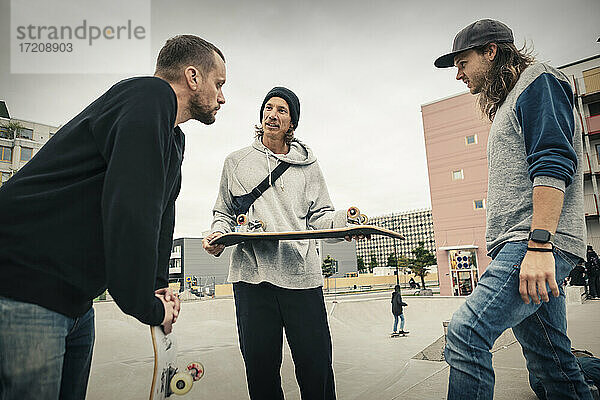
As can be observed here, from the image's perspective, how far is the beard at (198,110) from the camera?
0.98 meters

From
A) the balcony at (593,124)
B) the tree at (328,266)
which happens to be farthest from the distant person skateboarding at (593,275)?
the tree at (328,266)

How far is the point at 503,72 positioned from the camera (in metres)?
A: 1.22

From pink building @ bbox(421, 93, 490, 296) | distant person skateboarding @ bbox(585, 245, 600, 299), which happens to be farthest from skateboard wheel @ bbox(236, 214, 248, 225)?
pink building @ bbox(421, 93, 490, 296)

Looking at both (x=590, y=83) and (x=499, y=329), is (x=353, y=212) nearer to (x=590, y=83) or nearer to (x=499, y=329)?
(x=499, y=329)

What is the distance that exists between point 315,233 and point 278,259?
15 cm

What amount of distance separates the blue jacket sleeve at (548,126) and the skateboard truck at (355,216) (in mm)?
536

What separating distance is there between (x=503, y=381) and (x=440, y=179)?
516 inches

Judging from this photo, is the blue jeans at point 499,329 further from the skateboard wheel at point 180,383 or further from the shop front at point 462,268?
the shop front at point 462,268

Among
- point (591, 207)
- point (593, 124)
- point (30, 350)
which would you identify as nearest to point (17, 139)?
point (30, 350)

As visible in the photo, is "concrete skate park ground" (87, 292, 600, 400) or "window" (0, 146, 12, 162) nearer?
"concrete skate park ground" (87, 292, 600, 400)

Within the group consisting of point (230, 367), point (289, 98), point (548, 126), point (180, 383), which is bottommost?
point (230, 367)

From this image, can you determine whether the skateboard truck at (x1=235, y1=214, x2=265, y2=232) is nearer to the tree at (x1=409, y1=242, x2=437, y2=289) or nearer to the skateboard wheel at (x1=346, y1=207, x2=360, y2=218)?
the skateboard wheel at (x1=346, y1=207, x2=360, y2=218)

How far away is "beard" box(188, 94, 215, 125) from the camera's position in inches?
38.6

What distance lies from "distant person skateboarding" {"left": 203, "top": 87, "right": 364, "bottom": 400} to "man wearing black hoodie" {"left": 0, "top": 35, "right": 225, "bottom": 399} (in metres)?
0.60
